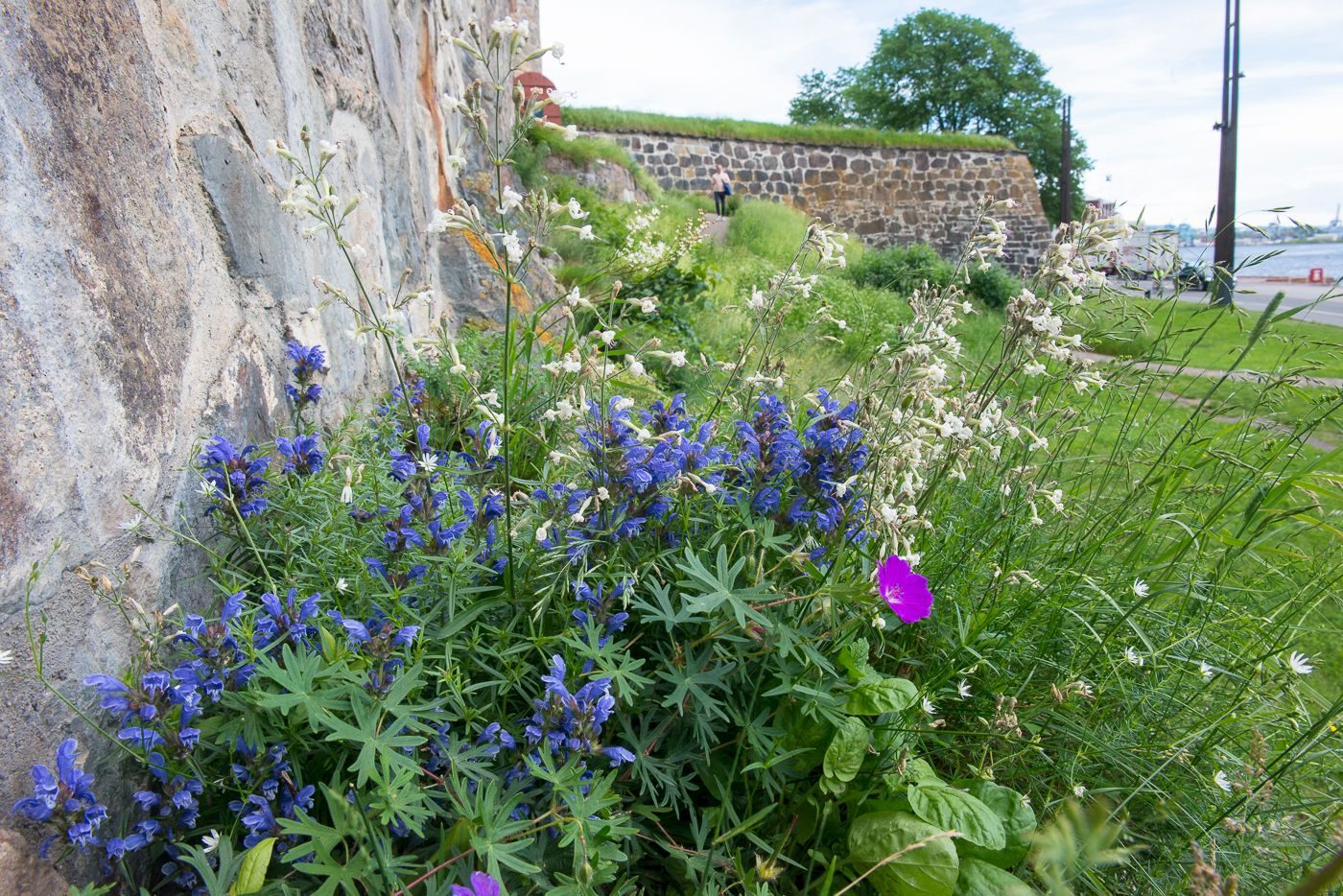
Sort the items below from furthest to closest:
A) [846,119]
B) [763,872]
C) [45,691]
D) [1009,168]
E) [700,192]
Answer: [846,119] → [1009,168] → [700,192] → [763,872] → [45,691]

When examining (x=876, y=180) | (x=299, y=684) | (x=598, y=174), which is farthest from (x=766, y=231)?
(x=299, y=684)

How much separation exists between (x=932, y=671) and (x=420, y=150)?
3690 mm

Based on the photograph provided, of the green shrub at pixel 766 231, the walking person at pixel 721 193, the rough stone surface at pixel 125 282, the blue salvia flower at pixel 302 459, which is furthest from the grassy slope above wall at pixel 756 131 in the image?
the blue salvia flower at pixel 302 459

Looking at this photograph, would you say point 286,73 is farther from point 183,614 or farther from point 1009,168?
point 1009,168

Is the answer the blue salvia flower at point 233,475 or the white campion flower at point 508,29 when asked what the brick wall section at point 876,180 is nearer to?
the white campion flower at point 508,29

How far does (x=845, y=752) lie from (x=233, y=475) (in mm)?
1366

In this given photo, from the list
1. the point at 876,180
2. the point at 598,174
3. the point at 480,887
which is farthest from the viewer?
the point at 876,180

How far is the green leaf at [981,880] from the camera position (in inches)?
59.0

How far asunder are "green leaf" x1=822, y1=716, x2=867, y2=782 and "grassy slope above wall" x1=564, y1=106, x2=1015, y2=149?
16.9 metres

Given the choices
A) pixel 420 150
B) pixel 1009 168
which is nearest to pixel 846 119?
pixel 1009 168

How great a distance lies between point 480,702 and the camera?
1.51m

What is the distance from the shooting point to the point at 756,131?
763 inches

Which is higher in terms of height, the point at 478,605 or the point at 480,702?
the point at 478,605

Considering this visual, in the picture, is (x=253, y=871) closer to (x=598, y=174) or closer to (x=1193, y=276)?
(x=1193, y=276)
